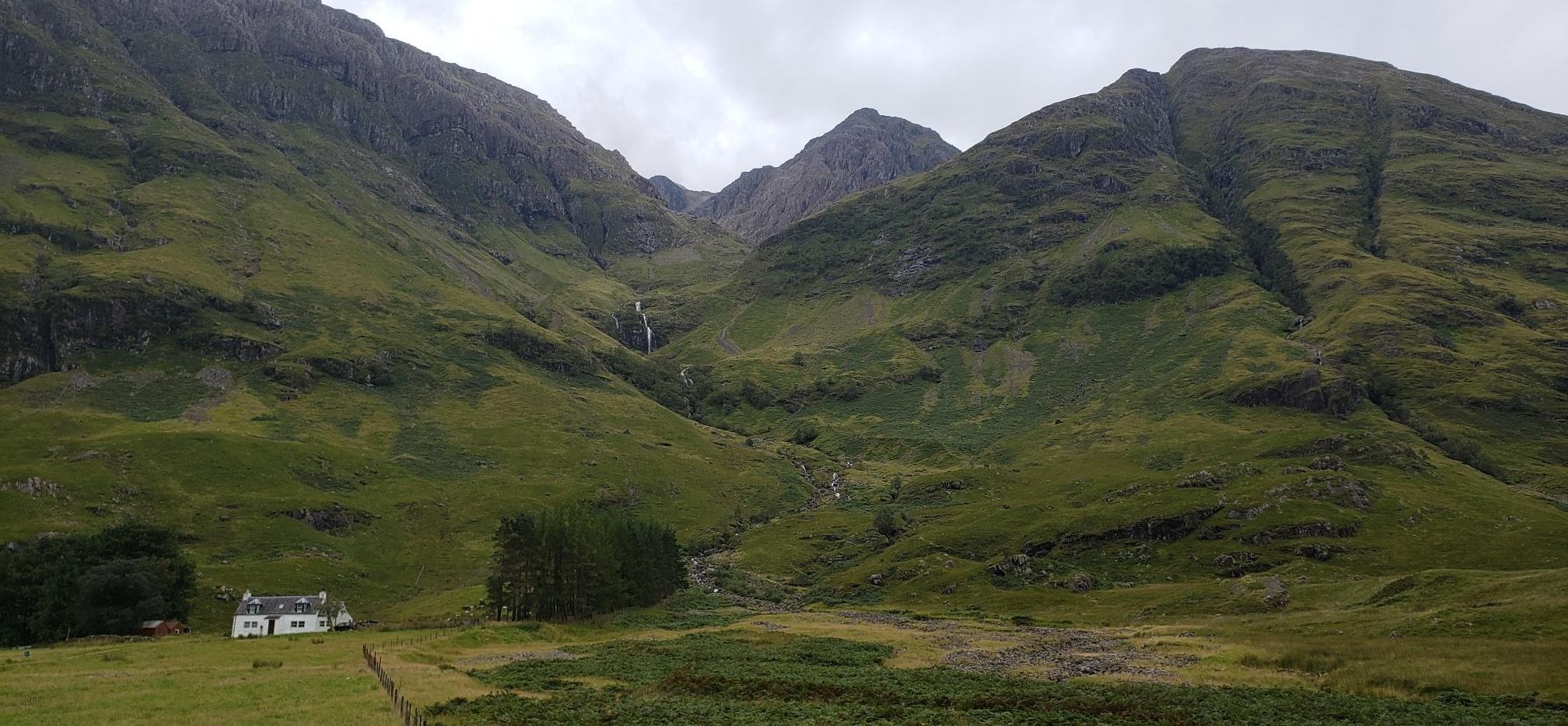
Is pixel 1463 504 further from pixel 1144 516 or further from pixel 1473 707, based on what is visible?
pixel 1473 707

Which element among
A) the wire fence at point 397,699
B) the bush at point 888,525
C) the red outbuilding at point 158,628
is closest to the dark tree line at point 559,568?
the red outbuilding at point 158,628

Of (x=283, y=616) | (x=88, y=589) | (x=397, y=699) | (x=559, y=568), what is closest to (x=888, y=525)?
(x=559, y=568)

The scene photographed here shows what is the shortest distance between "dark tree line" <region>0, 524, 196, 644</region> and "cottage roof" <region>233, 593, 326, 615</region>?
6717 millimetres

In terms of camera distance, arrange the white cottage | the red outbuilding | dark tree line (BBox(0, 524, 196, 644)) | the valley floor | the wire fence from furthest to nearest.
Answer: the white cottage, the red outbuilding, dark tree line (BBox(0, 524, 196, 644)), the valley floor, the wire fence

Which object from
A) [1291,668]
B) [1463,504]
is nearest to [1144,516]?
[1463,504]

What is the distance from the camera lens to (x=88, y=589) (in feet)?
300

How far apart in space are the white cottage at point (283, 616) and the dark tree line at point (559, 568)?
88.6 feet

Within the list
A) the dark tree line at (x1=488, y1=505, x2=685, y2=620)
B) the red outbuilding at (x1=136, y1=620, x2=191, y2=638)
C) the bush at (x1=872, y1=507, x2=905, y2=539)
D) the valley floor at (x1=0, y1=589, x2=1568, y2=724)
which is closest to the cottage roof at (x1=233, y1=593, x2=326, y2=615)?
the red outbuilding at (x1=136, y1=620, x2=191, y2=638)

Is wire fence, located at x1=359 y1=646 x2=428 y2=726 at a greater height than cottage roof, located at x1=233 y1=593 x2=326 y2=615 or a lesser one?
greater

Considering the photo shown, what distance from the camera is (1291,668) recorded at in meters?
49.2

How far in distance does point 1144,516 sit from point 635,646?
111 m

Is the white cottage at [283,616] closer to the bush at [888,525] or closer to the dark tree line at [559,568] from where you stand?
the dark tree line at [559,568]

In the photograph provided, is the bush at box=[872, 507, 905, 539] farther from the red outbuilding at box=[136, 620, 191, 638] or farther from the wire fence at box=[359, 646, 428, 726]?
the wire fence at box=[359, 646, 428, 726]

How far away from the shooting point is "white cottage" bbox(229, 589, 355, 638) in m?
104
